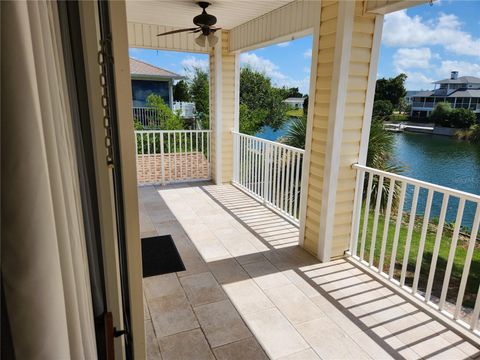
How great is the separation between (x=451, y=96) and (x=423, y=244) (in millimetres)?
5159

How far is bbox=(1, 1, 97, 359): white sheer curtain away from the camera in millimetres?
423

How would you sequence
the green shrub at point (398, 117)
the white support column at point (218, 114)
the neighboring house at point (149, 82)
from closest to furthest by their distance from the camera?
the green shrub at point (398, 117) → the white support column at point (218, 114) → the neighboring house at point (149, 82)

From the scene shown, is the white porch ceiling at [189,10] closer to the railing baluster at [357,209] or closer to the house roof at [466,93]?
the railing baluster at [357,209]

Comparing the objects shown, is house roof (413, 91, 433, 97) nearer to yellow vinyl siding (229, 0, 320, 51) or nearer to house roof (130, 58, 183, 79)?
yellow vinyl siding (229, 0, 320, 51)

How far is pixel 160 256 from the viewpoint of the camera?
10.5 ft

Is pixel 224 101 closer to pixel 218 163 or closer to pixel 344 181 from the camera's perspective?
pixel 218 163

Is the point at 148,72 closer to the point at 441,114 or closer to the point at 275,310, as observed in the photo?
the point at 441,114

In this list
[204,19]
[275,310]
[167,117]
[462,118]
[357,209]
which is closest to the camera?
[275,310]

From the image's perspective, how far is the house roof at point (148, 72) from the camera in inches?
516

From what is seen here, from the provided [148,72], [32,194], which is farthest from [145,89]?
[32,194]

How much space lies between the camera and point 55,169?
54 cm

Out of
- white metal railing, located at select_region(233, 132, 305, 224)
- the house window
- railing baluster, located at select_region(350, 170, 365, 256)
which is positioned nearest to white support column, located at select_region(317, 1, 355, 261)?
railing baluster, located at select_region(350, 170, 365, 256)

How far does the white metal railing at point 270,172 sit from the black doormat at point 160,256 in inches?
64.3

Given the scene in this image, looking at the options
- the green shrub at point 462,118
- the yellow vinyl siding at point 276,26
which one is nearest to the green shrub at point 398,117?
the green shrub at point 462,118
